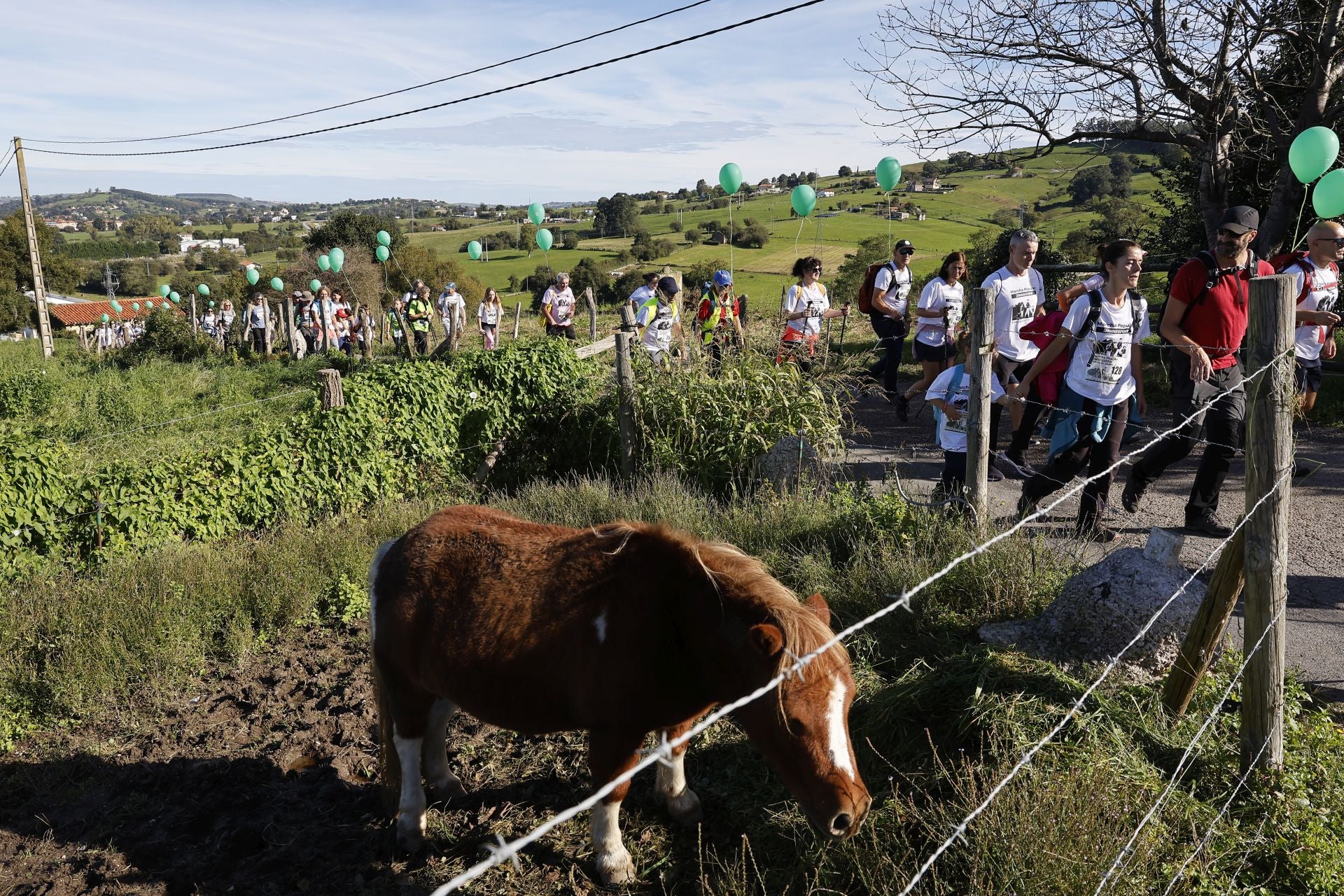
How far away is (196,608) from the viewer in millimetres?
5895

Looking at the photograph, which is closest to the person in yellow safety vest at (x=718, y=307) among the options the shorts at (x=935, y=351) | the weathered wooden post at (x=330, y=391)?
the shorts at (x=935, y=351)

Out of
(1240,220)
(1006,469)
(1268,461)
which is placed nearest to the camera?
(1268,461)

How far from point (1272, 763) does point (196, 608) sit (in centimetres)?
630

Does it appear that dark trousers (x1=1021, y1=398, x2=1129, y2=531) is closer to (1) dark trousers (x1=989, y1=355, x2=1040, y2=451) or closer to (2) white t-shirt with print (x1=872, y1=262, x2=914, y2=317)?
(1) dark trousers (x1=989, y1=355, x2=1040, y2=451)

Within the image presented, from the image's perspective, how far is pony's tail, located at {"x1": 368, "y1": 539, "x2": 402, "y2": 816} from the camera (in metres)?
3.85

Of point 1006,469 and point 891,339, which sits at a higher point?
point 891,339

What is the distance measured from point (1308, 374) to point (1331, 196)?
1.64 metres

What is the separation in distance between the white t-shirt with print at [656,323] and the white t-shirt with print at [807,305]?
1622 millimetres

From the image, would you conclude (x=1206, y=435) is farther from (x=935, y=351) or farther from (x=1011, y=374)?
(x=935, y=351)

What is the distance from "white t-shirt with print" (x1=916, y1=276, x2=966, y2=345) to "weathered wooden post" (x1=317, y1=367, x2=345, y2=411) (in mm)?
6415

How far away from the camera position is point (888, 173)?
12.0 m

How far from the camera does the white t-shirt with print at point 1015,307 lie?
7672 mm

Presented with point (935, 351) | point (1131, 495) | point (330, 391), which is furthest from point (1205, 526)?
point (330, 391)

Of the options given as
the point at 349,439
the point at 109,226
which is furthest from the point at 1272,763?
the point at 109,226
